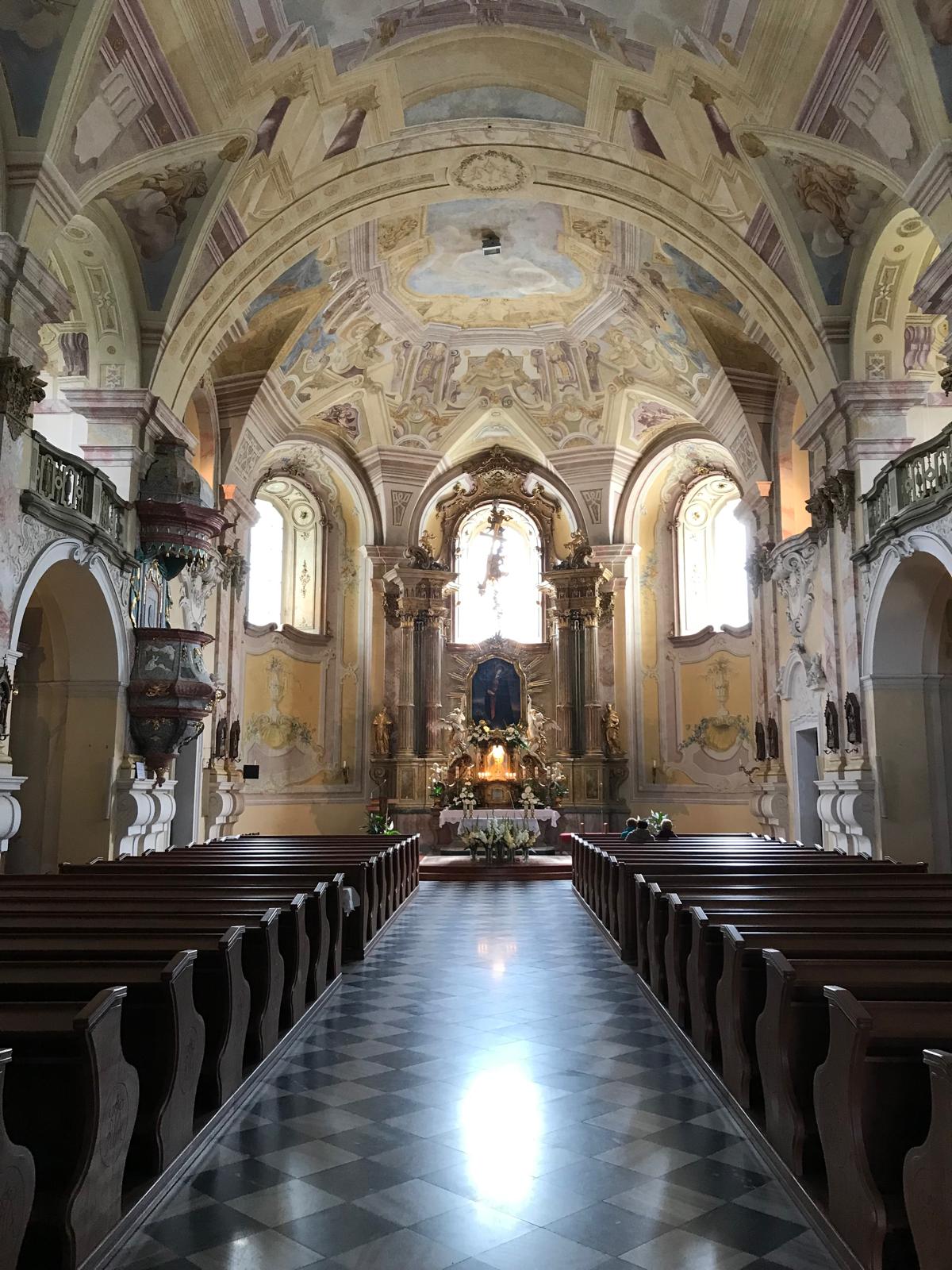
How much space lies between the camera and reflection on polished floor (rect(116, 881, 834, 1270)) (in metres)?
3.41

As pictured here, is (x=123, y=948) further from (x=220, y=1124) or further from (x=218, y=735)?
(x=218, y=735)

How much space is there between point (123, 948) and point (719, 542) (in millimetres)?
19808

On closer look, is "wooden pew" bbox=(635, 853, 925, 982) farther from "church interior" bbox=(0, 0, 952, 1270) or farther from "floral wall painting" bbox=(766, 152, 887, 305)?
"floral wall painting" bbox=(766, 152, 887, 305)

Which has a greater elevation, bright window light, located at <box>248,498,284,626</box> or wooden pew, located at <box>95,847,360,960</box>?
bright window light, located at <box>248,498,284,626</box>

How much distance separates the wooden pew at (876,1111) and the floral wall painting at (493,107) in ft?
41.4

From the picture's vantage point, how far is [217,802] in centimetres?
1585

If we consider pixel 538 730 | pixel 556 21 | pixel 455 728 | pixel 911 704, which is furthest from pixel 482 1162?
pixel 455 728

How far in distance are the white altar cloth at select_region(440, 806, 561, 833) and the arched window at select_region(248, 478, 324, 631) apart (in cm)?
531

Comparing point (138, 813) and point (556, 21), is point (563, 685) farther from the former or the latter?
point (556, 21)

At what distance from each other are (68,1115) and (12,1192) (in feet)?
2.02

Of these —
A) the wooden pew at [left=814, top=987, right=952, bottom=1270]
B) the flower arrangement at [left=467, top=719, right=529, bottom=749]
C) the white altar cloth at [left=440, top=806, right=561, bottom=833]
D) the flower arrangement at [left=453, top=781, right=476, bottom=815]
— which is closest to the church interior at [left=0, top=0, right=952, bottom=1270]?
the wooden pew at [left=814, top=987, right=952, bottom=1270]

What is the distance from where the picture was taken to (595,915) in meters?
11.6

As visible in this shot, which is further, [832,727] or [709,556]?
[709,556]

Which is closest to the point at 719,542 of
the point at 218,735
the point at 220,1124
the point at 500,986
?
the point at 218,735
